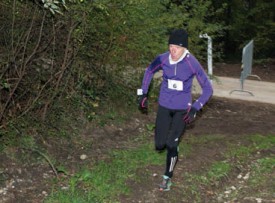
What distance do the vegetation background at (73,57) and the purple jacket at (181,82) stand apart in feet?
4.72

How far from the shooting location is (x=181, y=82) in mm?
5473

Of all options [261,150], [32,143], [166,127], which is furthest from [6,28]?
[261,150]

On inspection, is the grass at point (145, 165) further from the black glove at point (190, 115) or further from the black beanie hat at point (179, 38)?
the black beanie hat at point (179, 38)

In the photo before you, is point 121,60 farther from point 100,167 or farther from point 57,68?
point 100,167

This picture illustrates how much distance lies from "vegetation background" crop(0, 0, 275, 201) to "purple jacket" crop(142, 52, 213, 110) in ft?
4.72

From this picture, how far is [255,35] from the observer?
17.4m

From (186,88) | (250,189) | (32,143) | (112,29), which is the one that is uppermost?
(112,29)

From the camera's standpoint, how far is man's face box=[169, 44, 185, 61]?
5281 millimetres

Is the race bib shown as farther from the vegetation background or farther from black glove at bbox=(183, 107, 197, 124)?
the vegetation background

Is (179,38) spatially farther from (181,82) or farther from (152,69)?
(152,69)

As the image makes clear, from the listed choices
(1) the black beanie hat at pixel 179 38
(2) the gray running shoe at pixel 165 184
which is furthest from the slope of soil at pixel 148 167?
(1) the black beanie hat at pixel 179 38

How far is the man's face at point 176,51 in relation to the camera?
5.28m

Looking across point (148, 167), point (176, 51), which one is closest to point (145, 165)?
point (148, 167)

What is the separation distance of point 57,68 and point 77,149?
1.20 meters
